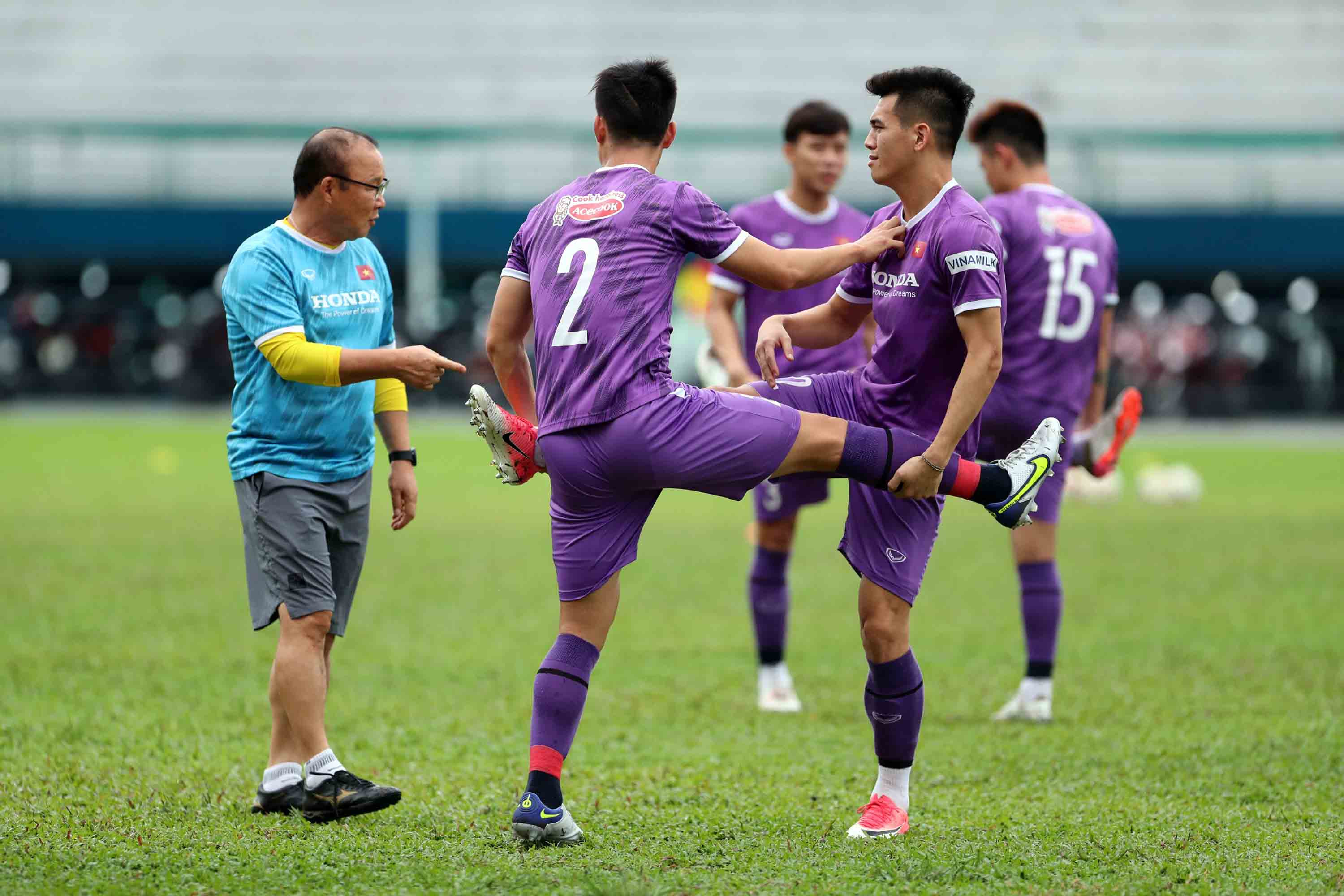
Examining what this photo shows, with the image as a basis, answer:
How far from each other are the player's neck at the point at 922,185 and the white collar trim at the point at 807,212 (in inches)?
99.7

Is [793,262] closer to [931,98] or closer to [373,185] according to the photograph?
[931,98]

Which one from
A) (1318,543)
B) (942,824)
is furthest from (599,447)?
(1318,543)

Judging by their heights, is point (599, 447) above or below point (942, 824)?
above

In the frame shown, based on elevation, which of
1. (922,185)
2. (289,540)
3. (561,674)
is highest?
(922,185)

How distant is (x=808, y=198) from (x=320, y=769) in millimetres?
3718

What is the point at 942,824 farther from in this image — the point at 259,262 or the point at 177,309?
the point at 177,309

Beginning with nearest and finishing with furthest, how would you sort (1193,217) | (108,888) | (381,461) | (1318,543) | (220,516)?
(108,888) → (1318,543) → (220,516) → (381,461) → (1193,217)

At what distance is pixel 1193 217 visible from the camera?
32125mm

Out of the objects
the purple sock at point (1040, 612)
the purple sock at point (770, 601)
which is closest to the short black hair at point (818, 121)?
the purple sock at point (770, 601)

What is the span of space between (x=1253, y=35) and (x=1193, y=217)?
9.57 m

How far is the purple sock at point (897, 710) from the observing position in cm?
448

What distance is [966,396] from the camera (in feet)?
13.7

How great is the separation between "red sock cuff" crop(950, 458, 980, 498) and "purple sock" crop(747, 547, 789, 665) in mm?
2509

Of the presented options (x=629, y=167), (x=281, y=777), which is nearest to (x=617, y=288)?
(x=629, y=167)
